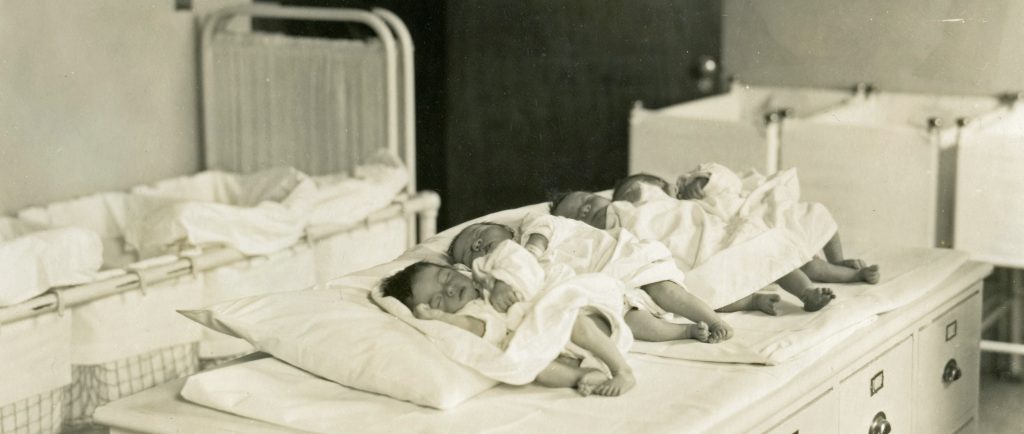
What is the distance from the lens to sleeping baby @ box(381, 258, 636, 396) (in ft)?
6.27

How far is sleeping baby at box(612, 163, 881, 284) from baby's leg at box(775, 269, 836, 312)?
0.12 m

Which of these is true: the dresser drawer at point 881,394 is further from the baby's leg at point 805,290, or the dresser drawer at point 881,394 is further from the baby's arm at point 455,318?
the baby's arm at point 455,318

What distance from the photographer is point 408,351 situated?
6.13ft

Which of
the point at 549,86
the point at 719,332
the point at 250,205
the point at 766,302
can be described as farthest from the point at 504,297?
the point at 549,86

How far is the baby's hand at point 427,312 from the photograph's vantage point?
1989 mm

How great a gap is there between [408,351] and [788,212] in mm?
1097

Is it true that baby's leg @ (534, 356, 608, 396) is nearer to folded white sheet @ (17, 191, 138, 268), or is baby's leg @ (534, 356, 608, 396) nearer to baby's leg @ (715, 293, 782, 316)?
baby's leg @ (715, 293, 782, 316)

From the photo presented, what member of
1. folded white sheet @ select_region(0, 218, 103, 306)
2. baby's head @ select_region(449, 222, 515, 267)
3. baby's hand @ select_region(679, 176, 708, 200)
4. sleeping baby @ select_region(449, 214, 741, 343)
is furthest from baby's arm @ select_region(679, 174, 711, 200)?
A: folded white sheet @ select_region(0, 218, 103, 306)

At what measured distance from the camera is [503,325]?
6.37ft

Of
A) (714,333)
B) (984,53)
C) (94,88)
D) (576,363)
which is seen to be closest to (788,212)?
(714,333)

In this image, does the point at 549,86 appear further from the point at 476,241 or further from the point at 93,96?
the point at 476,241

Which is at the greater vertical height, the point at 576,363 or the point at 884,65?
the point at 884,65

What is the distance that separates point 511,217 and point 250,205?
124 cm

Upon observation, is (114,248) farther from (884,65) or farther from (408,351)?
(884,65)
